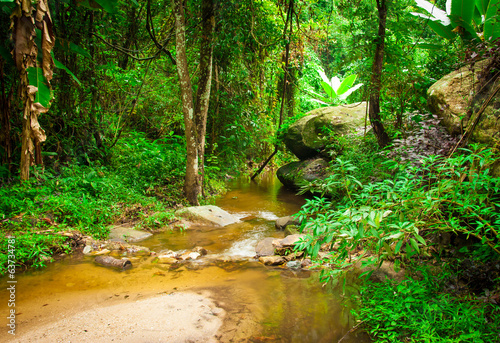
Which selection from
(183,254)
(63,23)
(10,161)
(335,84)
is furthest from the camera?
(335,84)

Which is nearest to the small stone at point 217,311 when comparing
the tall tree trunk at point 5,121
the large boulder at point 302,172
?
the tall tree trunk at point 5,121

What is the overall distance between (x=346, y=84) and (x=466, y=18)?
5.67 m

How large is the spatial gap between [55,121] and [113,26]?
2484mm

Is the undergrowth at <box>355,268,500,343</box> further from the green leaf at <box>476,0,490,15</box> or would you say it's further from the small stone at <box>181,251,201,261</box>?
the green leaf at <box>476,0,490,15</box>

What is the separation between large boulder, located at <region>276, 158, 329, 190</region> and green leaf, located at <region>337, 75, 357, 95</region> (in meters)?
2.64

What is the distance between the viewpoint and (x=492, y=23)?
3379 millimetres

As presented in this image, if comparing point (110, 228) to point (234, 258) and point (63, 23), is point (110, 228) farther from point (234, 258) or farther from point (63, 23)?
point (63, 23)

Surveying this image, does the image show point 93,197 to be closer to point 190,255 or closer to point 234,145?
point 190,255

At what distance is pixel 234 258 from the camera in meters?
4.34

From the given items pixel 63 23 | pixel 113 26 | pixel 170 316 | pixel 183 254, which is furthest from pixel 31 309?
pixel 113 26

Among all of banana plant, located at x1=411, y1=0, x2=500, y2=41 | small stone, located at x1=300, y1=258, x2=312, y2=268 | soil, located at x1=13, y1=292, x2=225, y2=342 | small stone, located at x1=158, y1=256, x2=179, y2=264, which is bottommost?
small stone, located at x1=158, y1=256, x2=179, y2=264

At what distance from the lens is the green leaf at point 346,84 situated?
9211mm

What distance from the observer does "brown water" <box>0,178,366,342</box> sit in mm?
2625

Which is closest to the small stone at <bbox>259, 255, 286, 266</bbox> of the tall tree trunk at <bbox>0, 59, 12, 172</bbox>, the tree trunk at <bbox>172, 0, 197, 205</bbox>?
the tree trunk at <bbox>172, 0, 197, 205</bbox>
